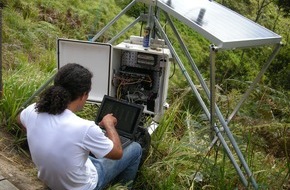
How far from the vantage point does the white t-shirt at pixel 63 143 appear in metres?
2.63

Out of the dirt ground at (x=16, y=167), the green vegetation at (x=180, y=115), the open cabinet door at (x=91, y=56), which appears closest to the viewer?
the dirt ground at (x=16, y=167)

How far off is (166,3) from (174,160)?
4.99 feet

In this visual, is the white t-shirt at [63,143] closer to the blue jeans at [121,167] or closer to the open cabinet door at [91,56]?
the blue jeans at [121,167]

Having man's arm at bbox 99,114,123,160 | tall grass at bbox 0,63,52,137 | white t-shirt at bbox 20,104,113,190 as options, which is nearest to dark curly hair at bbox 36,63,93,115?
white t-shirt at bbox 20,104,113,190

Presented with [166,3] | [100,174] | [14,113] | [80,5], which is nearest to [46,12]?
[80,5]

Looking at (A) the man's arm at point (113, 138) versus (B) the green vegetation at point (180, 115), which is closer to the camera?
(A) the man's arm at point (113, 138)

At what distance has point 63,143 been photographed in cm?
263

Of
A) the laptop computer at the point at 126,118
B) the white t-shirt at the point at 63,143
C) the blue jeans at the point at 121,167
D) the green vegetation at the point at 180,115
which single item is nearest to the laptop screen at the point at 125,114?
the laptop computer at the point at 126,118

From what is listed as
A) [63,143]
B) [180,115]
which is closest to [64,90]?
[63,143]

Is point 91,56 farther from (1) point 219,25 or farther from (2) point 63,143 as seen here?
(2) point 63,143

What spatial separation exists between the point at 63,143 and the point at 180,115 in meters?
2.51

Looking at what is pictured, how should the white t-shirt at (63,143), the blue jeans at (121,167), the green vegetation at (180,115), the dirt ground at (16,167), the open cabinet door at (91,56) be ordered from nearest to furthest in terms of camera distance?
the white t-shirt at (63,143)
the blue jeans at (121,167)
the dirt ground at (16,167)
the green vegetation at (180,115)
the open cabinet door at (91,56)

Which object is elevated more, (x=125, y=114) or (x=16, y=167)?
(x=125, y=114)

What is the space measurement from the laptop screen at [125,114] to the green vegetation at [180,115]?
1.74 feet
